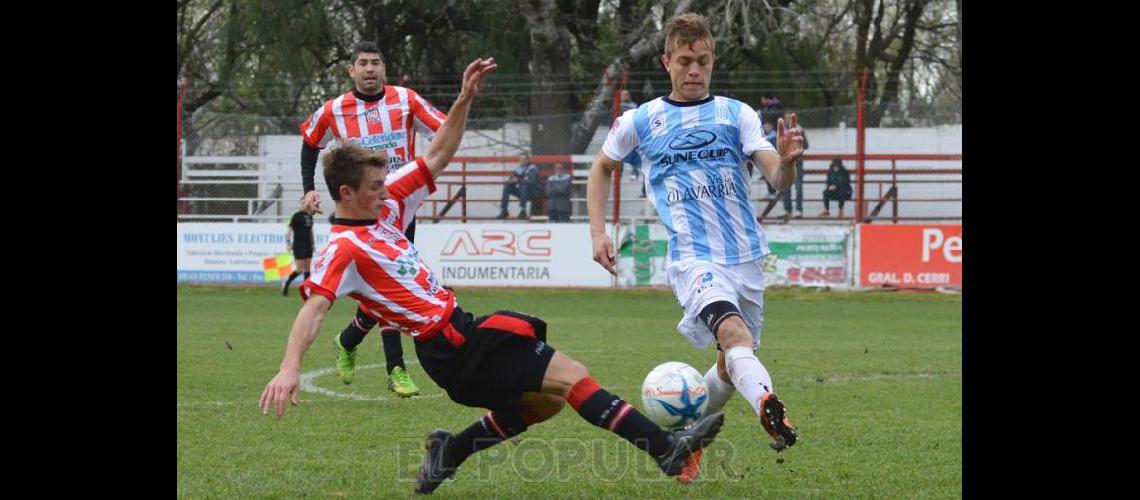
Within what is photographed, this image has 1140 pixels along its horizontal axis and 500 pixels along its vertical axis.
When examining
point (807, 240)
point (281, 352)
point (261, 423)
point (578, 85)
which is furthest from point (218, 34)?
point (261, 423)

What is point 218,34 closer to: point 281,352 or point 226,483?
point 281,352

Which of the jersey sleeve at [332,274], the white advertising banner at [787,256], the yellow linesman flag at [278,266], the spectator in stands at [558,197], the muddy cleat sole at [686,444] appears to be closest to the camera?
the jersey sleeve at [332,274]

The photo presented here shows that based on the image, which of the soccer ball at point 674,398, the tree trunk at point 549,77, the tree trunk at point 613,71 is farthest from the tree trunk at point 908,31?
the soccer ball at point 674,398

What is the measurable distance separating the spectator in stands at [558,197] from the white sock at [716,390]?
13.3m

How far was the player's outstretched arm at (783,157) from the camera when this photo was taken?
5.82 meters

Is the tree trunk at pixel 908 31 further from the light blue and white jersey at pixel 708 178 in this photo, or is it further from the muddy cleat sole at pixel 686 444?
the muddy cleat sole at pixel 686 444

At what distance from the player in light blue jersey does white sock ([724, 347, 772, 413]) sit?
27 cm

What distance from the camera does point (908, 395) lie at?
869cm

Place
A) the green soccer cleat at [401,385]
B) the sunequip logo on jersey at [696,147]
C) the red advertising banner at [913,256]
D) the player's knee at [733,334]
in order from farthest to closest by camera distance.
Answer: the red advertising banner at [913,256]
the green soccer cleat at [401,385]
the sunequip logo on jersey at [696,147]
the player's knee at [733,334]

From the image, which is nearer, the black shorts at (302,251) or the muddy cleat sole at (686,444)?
the muddy cleat sole at (686,444)

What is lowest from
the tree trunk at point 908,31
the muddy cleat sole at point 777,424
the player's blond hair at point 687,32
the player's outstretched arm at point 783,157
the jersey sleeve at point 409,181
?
the muddy cleat sole at point 777,424

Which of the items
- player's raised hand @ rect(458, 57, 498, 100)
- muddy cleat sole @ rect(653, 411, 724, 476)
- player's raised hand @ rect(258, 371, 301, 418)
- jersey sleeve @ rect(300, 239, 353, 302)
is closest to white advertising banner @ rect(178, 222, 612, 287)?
player's raised hand @ rect(458, 57, 498, 100)

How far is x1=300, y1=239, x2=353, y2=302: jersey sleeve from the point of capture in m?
5.11

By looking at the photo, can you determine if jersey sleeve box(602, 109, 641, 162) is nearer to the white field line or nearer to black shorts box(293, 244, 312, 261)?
the white field line
